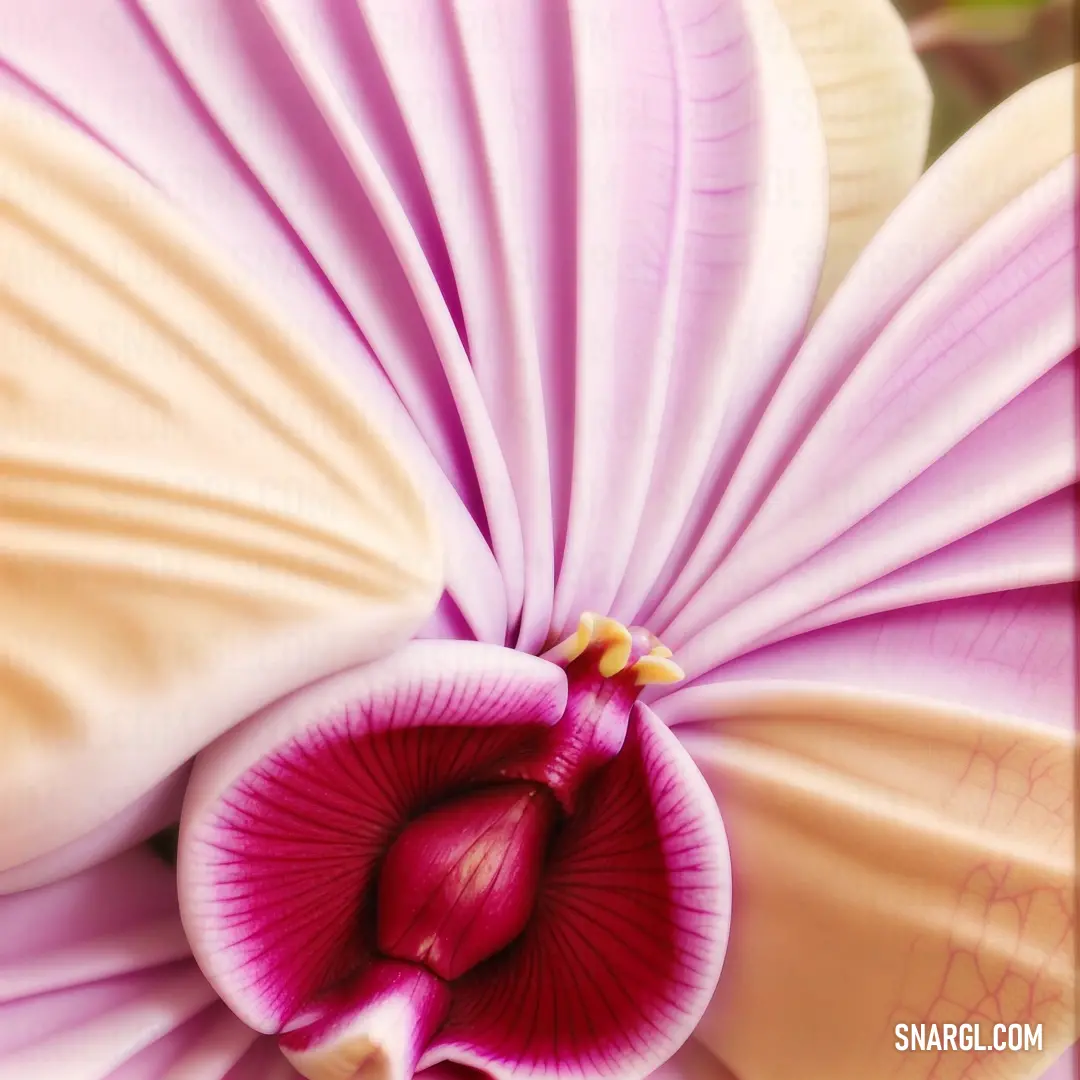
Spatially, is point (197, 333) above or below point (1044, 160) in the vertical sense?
above

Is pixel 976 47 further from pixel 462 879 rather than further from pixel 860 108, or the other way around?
pixel 462 879

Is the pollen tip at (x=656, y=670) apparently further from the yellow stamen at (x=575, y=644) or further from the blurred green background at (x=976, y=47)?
the blurred green background at (x=976, y=47)

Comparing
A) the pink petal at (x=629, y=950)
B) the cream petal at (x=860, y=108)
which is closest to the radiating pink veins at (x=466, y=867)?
the pink petal at (x=629, y=950)

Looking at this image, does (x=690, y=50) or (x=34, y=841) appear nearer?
(x=34, y=841)

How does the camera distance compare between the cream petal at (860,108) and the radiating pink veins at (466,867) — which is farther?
the cream petal at (860,108)

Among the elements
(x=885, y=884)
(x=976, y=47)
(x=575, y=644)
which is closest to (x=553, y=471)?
(x=575, y=644)

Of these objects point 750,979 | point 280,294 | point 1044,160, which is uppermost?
point 280,294

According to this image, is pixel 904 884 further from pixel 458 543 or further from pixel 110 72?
pixel 110 72

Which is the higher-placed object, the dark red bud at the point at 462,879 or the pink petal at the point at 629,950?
the dark red bud at the point at 462,879

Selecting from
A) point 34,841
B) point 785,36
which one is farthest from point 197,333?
point 785,36
